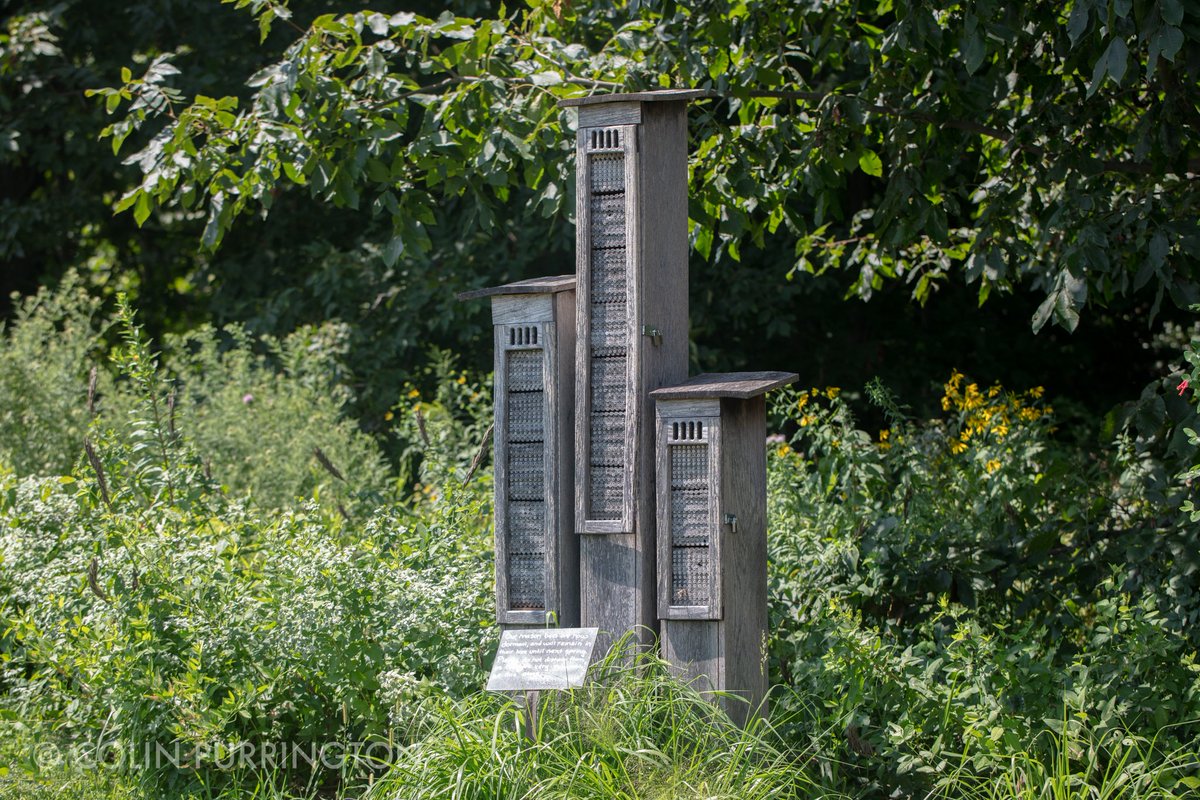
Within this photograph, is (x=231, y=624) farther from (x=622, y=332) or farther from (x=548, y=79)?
(x=548, y=79)

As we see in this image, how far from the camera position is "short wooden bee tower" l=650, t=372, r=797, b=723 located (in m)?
3.61

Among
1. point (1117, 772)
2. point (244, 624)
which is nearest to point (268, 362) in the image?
point (244, 624)

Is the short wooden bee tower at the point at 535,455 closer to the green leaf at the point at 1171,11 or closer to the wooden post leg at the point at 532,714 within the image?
the wooden post leg at the point at 532,714

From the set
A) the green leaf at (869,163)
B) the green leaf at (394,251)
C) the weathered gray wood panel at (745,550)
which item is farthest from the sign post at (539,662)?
the green leaf at (869,163)

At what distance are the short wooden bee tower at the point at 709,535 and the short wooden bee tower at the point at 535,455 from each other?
33 cm

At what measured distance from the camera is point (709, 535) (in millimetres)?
3619

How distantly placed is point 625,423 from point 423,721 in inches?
39.8

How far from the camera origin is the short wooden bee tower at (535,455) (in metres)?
3.86

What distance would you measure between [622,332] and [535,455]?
46 cm

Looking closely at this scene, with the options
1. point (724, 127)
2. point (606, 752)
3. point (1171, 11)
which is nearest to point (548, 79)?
point (724, 127)

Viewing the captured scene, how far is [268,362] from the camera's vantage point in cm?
995

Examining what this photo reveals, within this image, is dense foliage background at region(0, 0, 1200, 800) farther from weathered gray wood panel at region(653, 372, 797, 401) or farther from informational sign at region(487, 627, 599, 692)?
weathered gray wood panel at region(653, 372, 797, 401)

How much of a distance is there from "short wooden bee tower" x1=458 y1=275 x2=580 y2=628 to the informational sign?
8.1 inches

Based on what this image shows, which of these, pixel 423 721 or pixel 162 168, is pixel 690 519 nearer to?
pixel 423 721
